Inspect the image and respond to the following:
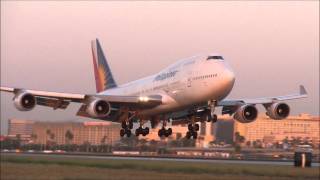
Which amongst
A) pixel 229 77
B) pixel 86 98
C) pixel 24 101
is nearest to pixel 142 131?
pixel 86 98

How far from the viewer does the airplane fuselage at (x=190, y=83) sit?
46.4 meters

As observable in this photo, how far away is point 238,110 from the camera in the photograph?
178ft

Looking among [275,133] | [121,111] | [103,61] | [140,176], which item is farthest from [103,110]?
[275,133]

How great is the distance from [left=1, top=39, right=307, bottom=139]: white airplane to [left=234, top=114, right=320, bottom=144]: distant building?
57.8m

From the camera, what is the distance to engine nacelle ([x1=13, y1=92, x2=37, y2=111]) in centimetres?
5150

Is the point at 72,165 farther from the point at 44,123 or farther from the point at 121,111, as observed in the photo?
the point at 44,123

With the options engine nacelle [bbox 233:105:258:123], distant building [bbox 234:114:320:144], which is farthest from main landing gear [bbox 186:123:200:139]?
distant building [bbox 234:114:320:144]

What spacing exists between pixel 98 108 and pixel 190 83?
316 inches

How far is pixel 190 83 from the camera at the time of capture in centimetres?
4825

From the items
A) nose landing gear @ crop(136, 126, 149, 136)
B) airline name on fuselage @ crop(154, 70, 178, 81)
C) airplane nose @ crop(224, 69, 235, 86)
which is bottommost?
nose landing gear @ crop(136, 126, 149, 136)

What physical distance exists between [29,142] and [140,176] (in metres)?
66.3

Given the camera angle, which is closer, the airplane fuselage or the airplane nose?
the airplane nose

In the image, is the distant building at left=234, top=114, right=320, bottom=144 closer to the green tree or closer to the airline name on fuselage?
A: the green tree

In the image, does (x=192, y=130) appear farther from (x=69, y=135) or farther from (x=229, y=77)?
(x=69, y=135)
